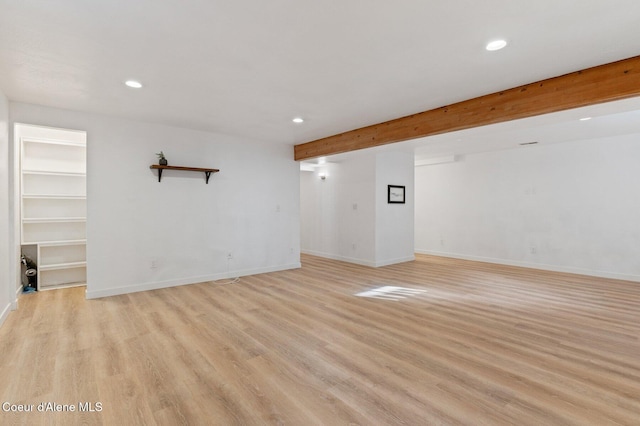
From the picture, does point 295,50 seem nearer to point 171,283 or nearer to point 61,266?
point 171,283

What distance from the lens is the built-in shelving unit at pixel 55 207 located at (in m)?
4.57

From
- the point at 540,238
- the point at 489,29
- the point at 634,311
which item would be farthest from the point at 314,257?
the point at 489,29

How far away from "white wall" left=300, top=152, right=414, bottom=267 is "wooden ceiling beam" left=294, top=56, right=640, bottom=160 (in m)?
1.86

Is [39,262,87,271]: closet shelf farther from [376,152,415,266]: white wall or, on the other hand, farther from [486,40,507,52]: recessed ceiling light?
[486,40,507,52]: recessed ceiling light

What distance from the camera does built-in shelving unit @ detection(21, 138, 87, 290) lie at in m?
4.57

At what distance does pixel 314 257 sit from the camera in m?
7.68

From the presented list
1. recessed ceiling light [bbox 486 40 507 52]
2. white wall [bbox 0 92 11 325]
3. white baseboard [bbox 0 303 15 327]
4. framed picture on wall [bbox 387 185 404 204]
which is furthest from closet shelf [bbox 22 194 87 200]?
recessed ceiling light [bbox 486 40 507 52]

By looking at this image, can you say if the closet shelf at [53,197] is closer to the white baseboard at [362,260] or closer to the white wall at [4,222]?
the white wall at [4,222]

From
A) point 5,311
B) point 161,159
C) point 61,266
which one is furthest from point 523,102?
point 61,266

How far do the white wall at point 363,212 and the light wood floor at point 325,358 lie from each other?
7.70ft

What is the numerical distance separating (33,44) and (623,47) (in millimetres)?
4649

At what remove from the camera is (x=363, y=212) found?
667 cm

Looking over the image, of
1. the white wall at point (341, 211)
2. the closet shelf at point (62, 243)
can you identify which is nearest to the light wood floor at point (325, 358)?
the closet shelf at point (62, 243)

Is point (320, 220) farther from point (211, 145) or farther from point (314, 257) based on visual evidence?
point (211, 145)
